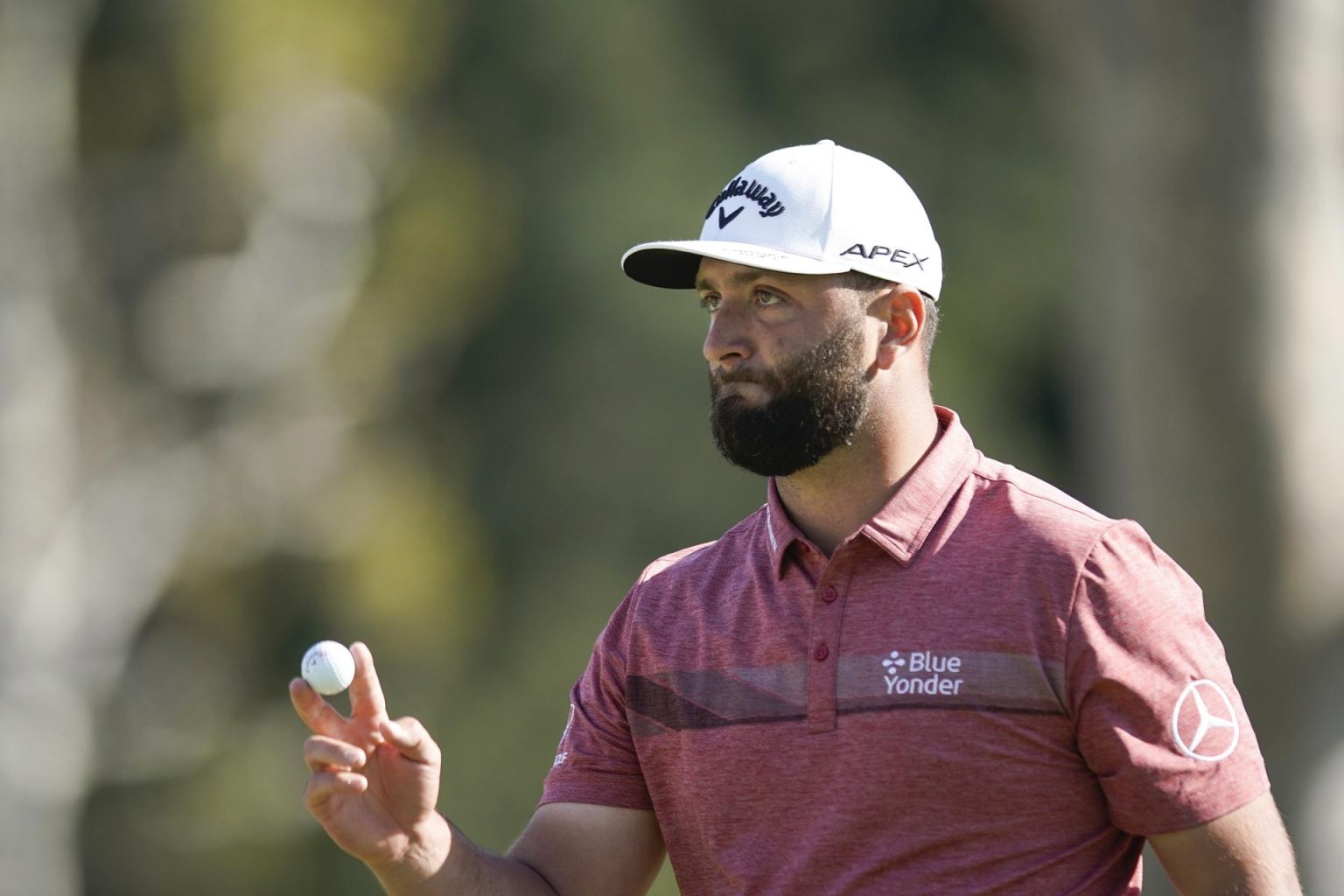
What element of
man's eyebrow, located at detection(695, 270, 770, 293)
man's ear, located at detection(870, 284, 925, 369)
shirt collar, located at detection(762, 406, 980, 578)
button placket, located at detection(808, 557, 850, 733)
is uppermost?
man's eyebrow, located at detection(695, 270, 770, 293)

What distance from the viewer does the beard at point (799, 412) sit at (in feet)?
13.1

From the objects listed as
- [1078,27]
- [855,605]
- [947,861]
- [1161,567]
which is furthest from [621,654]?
[1078,27]

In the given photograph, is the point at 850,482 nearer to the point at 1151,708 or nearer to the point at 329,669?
the point at 1151,708

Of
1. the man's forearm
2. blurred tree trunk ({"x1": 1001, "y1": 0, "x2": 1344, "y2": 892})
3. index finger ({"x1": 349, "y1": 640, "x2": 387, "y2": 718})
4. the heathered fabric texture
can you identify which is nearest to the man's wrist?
the man's forearm

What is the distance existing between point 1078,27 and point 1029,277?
354 inches

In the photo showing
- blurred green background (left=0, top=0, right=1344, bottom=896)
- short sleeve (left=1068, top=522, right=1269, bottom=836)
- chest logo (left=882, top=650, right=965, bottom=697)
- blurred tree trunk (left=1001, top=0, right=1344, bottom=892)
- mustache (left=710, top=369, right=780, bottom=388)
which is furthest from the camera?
blurred green background (left=0, top=0, right=1344, bottom=896)

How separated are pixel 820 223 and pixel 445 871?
4.81 ft

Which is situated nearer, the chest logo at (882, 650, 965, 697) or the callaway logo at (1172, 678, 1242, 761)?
the callaway logo at (1172, 678, 1242, 761)

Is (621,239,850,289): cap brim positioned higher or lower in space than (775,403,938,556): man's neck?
higher

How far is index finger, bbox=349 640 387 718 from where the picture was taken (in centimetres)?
374

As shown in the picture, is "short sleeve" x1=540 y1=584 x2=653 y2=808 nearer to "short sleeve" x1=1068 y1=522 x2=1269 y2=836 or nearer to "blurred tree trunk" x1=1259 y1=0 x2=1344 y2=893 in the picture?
"short sleeve" x1=1068 y1=522 x2=1269 y2=836

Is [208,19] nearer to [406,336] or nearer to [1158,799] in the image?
[406,336]

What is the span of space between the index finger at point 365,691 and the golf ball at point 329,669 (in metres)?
0.03

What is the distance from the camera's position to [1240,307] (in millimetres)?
7582
